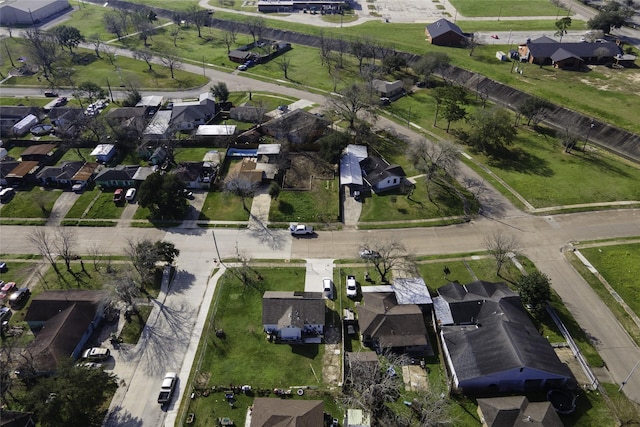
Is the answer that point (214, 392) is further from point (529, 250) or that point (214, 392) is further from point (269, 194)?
point (529, 250)

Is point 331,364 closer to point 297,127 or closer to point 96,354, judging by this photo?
point 96,354

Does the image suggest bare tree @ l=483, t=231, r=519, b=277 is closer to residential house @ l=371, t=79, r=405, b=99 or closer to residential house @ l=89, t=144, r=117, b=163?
residential house @ l=371, t=79, r=405, b=99

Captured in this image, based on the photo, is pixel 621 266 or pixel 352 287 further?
pixel 621 266

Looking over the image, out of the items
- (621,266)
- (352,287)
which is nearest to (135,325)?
(352,287)

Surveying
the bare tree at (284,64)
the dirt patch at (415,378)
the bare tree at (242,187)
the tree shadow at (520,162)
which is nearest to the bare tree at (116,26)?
the bare tree at (284,64)

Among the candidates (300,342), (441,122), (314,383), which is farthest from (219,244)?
(441,122)

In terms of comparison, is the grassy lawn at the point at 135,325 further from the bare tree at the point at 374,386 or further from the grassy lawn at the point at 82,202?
the grassy lawn at the point at 82,202
